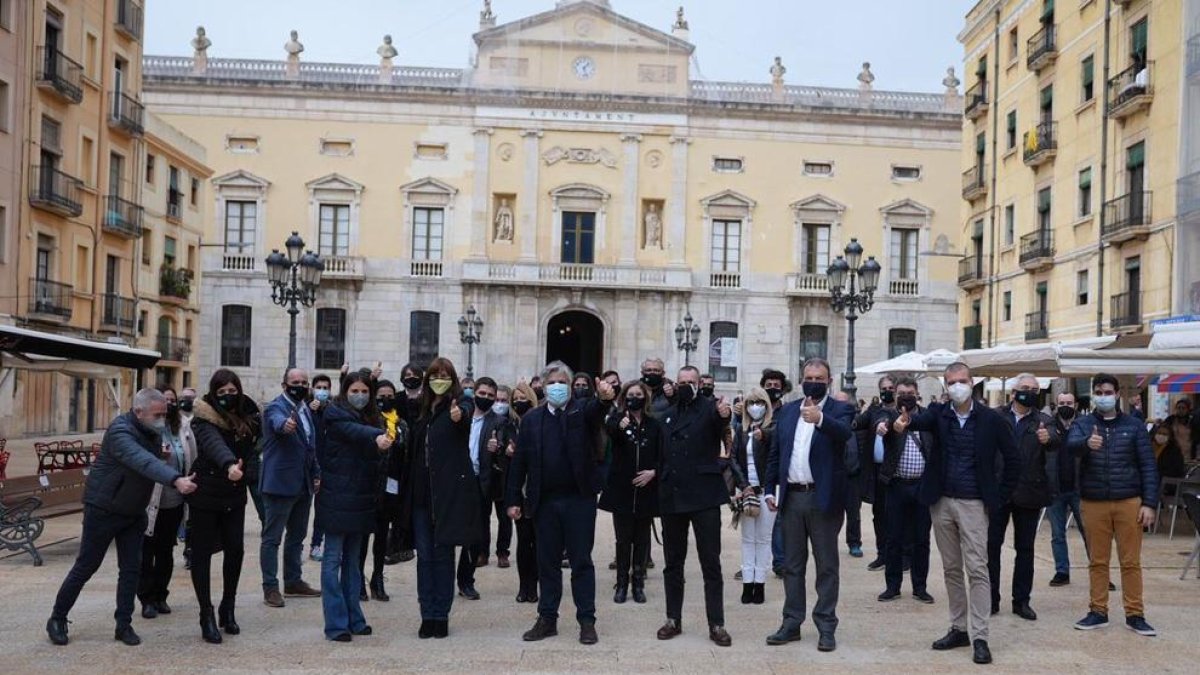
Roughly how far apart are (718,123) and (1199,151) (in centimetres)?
2203

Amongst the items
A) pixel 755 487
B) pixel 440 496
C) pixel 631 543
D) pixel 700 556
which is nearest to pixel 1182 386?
pixel 755 487

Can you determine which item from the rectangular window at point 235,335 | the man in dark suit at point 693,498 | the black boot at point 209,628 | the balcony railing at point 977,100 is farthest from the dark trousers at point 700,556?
the rectangular window at point 235,335

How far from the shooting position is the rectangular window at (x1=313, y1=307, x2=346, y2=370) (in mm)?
41938

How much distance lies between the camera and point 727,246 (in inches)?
1708

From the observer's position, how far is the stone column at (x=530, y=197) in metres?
42.5

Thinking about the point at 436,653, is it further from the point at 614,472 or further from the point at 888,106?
the point at 888,106

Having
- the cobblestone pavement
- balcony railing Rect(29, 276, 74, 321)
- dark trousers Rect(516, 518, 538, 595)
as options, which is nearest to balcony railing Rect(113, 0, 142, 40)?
balcony railing Rect(29, 276, 74, 321)

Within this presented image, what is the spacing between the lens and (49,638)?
7742mm

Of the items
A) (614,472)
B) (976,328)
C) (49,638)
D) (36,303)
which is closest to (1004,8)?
(976,328)

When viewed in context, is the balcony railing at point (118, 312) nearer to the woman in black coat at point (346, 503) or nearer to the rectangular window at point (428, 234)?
the rectangular window at point (428, 234)

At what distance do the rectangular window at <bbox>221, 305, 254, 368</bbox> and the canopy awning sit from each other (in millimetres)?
27238

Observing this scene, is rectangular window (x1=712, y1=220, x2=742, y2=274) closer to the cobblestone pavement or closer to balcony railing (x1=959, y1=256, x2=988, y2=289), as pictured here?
balcony railing (x1=959, y1=256, x2=988, y2=289)

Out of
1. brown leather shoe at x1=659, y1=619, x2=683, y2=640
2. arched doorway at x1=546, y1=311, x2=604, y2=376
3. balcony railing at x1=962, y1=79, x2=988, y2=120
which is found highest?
balcony railing at x1=962, y1=79, x2=988, y2=120

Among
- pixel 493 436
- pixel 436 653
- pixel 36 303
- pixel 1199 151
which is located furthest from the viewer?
pixel 36 303
